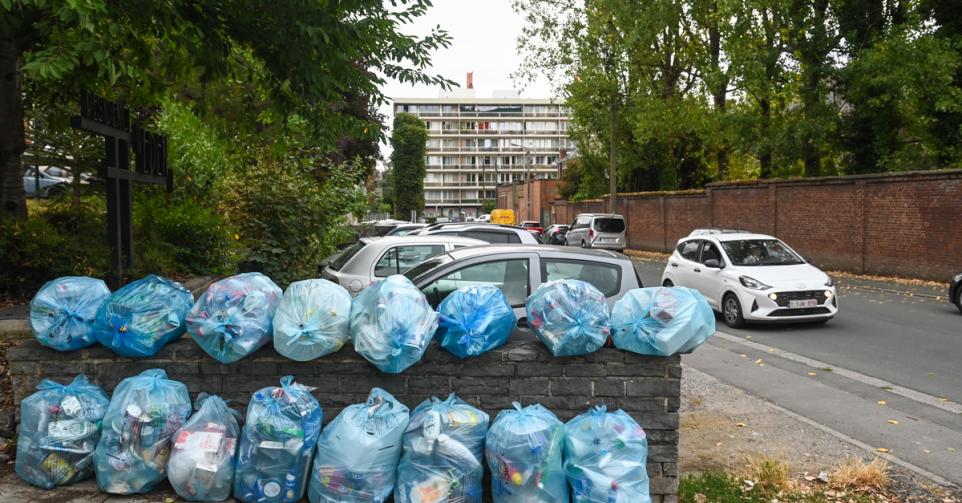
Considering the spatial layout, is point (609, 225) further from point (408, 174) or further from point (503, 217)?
point (408, 174)

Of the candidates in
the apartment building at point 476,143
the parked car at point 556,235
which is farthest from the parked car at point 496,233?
the apartment building at point 476,143

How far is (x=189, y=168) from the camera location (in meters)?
13.8

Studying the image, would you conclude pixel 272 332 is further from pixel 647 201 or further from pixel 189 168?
pixel 647 201

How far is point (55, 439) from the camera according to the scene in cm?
401

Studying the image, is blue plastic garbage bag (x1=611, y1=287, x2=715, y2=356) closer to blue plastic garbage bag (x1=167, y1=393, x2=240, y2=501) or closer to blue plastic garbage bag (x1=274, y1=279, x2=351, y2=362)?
blue plastic garbage bag (x1=274, y1=279, x2=351, y2=362)

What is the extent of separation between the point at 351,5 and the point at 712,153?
3582 cm

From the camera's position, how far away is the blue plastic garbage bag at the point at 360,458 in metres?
3.81

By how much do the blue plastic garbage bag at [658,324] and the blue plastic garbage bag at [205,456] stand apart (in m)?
2.29

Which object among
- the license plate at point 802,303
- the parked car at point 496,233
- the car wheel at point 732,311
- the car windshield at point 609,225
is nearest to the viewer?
the license plate at point 802,303


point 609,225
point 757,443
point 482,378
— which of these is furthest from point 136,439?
point 609,225

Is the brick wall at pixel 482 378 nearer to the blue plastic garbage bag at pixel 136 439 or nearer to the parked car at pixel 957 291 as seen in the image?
the blue plastic garbage bag at pixel 136 439

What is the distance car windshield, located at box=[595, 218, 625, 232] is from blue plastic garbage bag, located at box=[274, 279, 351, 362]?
2975 centimetres

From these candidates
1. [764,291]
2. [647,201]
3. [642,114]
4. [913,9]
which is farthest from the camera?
[647,201]

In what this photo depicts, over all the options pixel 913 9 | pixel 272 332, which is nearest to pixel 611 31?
pixel 913 9
